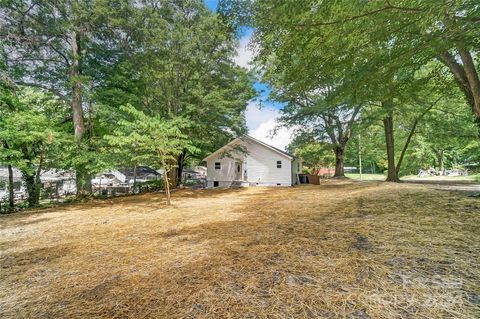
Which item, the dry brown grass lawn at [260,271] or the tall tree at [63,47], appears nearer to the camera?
the dry brown grass lawn at [260,271]

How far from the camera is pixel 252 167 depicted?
1980cm

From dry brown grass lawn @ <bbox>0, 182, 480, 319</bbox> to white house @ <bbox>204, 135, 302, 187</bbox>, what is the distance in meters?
14.3

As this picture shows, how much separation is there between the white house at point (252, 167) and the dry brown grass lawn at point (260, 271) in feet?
46.9

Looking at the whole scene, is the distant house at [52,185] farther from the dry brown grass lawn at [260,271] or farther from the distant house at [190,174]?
the distant house at [190,174]

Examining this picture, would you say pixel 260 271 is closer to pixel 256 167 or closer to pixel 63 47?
pixel 63 47

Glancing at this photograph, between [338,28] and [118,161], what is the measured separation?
10.3 m

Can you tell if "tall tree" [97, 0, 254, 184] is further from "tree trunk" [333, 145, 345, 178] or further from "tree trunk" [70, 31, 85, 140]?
"tree trunk" [333, 145, 345, 178]

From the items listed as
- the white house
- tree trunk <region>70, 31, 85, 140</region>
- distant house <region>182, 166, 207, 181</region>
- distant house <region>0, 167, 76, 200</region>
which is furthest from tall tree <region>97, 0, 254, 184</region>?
distant house <region>182, 166, 207, 181</region>

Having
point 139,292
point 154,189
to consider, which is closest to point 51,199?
point 154,189

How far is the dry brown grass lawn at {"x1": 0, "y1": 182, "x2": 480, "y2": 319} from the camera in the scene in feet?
6.40

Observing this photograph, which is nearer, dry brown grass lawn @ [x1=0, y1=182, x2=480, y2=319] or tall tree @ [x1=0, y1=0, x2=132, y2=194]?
dry brown grass lawn @ [x1=0, y1=182, x2=480, y2=319]

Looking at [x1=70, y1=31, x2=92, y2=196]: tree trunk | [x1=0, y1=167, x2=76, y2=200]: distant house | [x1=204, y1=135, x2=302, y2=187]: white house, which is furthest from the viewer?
[x1=204, y1=135, x2=302, y2=187]: white house

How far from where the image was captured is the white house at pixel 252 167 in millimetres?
19172

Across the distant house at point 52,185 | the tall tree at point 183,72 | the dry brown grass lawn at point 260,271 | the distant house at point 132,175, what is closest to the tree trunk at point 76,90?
the tall tree at point 183,72
